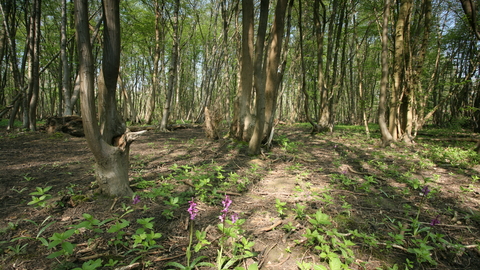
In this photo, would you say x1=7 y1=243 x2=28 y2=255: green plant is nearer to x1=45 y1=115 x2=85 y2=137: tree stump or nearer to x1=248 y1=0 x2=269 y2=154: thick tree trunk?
x1=248 y1=0 x2=269 y2=154: thick tree trunk

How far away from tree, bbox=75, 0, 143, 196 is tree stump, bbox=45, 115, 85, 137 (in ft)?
25.5

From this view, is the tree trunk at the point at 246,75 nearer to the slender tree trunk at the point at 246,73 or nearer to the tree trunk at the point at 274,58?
the slender tree trunk at the point at 246,73

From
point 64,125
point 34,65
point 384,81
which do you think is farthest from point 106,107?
point 34,65

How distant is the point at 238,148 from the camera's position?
6145 millimetres

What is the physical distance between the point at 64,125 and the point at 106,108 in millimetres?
8084

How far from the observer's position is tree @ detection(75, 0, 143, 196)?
232 centimetres

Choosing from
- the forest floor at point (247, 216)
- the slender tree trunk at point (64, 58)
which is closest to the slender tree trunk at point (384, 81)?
the forest floor at point (247, 216)

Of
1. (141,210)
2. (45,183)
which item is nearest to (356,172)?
(141,210)

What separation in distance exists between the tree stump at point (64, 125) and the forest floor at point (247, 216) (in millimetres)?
3817

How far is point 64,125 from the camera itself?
8.66m

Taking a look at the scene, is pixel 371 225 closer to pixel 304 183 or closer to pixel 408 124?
pixel 304 183

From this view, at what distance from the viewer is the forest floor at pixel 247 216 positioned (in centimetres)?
177

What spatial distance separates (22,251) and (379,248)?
3.08m

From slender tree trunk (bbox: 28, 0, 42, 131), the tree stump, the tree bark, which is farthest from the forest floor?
slender tree trunk (bbox: 28, 0, 42, 131)
